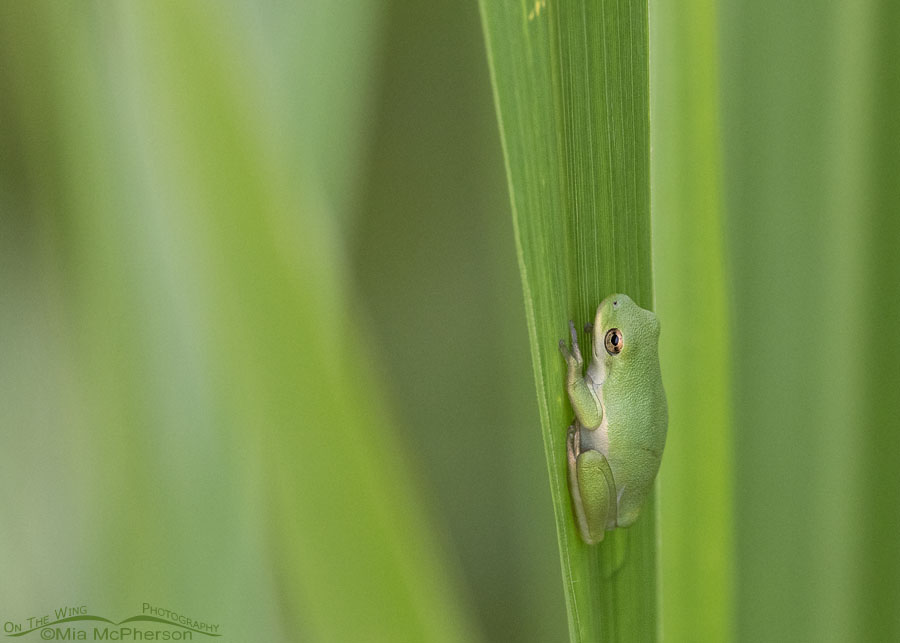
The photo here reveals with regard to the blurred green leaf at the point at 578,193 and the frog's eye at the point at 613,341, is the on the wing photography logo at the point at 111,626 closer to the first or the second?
the blurred green leaf at the point at 578,193

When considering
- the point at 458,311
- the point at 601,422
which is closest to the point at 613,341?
the point at 601,422

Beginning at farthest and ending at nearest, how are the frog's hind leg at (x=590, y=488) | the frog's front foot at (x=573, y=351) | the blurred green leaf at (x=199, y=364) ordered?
the frog's hind leg at (x=590, y=488) → the frog's front foot at (x=573, y=351) → the blurred green leaf at (x=199, y=364)

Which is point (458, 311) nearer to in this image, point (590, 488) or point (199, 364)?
point (590, 488)

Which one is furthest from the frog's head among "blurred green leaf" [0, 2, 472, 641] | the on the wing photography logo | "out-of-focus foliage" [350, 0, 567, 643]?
the on the wing photography logo

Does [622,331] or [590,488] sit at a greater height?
[622,331]

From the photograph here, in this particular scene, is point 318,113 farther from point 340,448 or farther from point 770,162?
point 770,162

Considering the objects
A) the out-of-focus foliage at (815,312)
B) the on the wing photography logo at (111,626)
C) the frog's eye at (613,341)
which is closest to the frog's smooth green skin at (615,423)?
the frog's eye at (613,341)

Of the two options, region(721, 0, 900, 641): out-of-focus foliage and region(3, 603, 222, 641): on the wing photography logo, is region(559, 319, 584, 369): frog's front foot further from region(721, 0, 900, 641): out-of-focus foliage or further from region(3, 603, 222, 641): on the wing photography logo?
region(3, 603, 222, 641): on the wing photography logo
